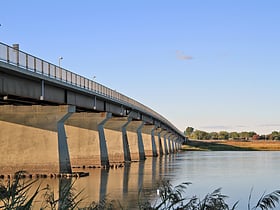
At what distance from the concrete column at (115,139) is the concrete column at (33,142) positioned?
28.5 meters

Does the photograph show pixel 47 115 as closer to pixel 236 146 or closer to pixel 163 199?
pixel 163 199

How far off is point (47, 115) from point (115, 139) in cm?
3044

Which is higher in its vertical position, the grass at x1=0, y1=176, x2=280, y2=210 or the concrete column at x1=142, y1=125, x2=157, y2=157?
the concrete column at x1=142, y1=125, x2=157, y2=157

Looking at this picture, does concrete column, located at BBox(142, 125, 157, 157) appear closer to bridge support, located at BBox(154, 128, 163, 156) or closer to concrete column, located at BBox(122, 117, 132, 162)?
bridge support, located at BBox(154, 128, 163, 156)

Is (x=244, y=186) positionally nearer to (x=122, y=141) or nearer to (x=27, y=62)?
(x=27, y=62)

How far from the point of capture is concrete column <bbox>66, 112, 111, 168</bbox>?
6631 centimetres

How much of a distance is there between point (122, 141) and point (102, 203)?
221 feet

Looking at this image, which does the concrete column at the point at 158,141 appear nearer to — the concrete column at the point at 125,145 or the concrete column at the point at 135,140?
the concrete column at the point at 135,140

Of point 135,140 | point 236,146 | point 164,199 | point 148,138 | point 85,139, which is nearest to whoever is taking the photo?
point 164,199

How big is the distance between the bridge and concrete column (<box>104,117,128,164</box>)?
5831mm

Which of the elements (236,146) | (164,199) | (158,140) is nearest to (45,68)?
(164,199)

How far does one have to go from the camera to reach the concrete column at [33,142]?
48.7 metres

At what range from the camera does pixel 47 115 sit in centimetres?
4916

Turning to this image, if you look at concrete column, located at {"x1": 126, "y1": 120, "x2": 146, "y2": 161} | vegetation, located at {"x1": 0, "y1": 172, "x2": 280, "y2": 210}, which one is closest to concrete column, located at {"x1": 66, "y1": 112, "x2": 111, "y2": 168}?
concrete column, located at {"x1": 126, "y1": 120, "x2": 146, "y2": 161}
